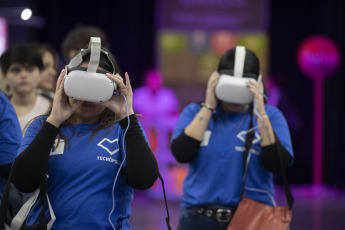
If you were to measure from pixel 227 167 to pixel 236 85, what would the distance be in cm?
37

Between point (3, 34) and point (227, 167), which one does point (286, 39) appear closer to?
point (3, 34)

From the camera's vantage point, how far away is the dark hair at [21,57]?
133 inches

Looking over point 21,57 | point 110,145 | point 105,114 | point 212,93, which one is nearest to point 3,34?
point 21,57

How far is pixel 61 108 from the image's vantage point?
7.13ft

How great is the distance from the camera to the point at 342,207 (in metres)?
7.86

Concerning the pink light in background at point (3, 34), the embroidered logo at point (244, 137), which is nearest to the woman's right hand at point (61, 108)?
the embroidered logo at point (244, 137)

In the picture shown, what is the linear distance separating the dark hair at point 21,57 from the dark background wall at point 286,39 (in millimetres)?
5716

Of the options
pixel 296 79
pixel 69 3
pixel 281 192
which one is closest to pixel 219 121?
pixel 281 192

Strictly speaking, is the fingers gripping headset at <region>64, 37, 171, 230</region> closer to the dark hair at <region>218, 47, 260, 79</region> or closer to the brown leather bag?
the brown leather bag

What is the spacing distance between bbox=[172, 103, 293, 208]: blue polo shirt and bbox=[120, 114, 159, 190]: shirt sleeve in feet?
2.43

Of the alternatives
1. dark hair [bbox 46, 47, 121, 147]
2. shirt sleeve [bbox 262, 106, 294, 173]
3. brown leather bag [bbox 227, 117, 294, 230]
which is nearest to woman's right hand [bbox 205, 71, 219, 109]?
shirt sleeve [bbox 262, 106, 294, 173]

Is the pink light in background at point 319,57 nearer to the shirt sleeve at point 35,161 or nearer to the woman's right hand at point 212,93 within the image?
the woman's right hand at point 212,93

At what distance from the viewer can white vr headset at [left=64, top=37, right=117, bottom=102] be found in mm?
2117

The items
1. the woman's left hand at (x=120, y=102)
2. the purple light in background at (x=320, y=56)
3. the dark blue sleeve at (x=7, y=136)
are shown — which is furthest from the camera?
the purple light in background at (x=320, y=56)
